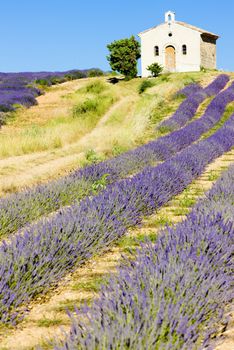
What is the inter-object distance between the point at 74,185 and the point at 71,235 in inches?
108

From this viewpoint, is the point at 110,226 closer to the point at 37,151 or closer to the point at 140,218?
the point at 140,218

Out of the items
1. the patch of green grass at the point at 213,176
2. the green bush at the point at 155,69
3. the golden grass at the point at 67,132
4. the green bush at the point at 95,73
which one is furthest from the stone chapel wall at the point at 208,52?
the patch of green grass at the point at 213,176

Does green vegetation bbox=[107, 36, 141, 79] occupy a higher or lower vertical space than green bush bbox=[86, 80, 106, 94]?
higher

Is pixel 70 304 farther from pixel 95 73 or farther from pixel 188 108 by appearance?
pixel 95 73

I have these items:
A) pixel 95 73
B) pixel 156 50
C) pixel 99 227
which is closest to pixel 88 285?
pixel 99 227

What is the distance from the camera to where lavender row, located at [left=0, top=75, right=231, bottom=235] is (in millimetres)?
5555

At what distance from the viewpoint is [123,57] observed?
34.7 metres

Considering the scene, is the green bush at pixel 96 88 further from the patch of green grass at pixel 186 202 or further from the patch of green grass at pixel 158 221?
the patch of green grass at pixel 158 221

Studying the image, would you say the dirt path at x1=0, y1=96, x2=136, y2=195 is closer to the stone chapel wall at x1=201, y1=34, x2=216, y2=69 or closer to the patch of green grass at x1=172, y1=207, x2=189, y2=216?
the patch of green grass at x1=172, y1=207, x2=189, y2=216

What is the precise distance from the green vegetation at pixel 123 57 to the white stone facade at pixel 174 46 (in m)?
1.60

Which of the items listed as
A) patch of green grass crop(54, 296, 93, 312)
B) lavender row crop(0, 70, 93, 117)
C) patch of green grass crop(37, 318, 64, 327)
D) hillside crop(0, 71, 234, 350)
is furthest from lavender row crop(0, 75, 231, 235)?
lavender row crop(0, 70, 93, 117)

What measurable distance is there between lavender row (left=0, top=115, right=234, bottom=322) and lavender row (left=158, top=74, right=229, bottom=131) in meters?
8.04

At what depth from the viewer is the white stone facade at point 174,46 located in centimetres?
3506

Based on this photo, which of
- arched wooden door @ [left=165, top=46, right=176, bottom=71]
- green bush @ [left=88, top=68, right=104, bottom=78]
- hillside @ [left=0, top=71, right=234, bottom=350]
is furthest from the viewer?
green bush @ [left=88, top=68, right=104, bottom=78]
